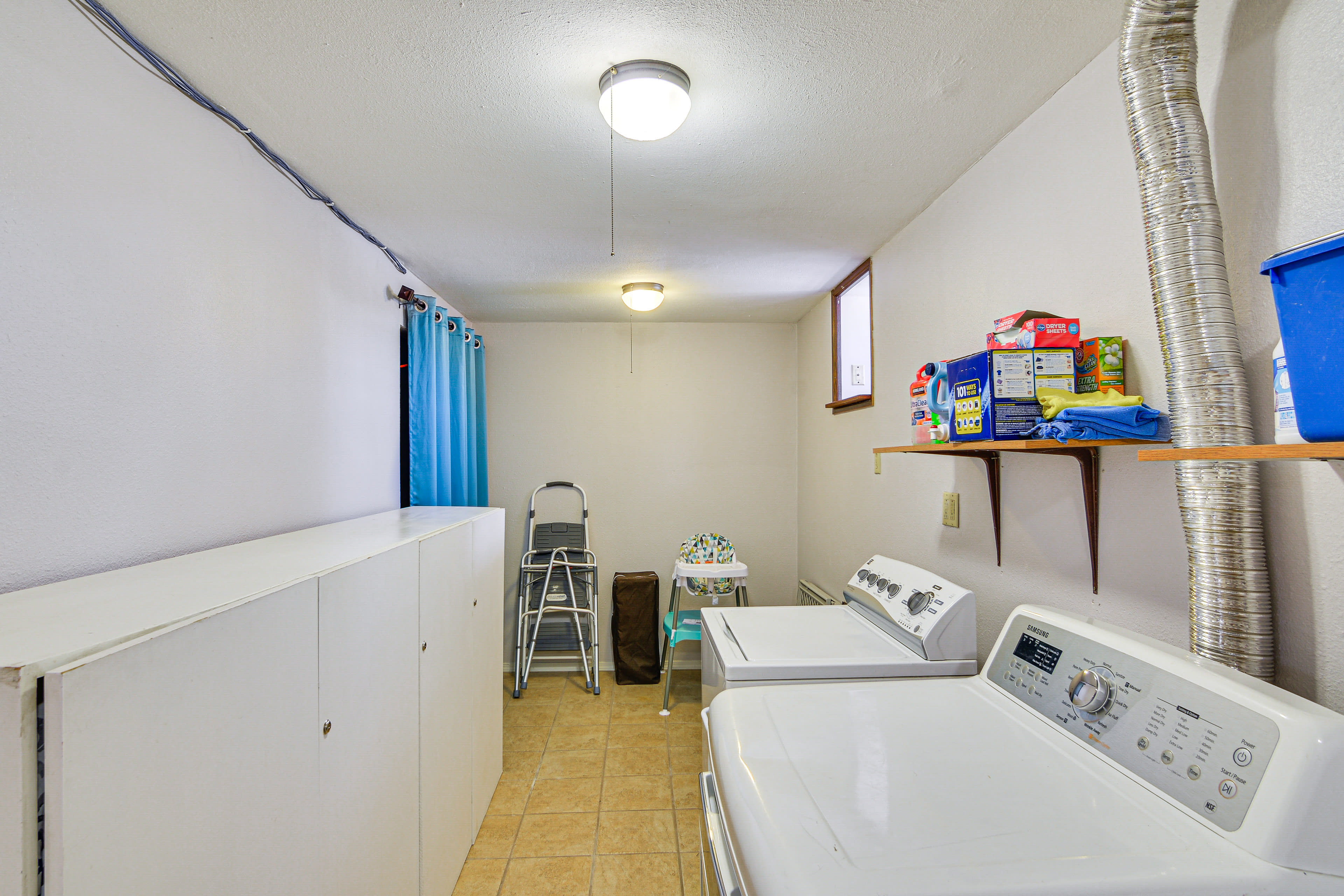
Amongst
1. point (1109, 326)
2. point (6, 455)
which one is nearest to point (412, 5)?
point (6, 455)

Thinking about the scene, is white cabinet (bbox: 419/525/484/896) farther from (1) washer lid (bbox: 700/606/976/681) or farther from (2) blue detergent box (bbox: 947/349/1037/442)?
(2) blue detergent box (bbox: 947/349/1037/442)

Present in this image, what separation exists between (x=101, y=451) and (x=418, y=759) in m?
1.05

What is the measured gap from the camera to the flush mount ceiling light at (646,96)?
136cm

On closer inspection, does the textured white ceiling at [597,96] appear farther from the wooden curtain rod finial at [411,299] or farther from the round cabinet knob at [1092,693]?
the round cabinet knob at [1092,693]

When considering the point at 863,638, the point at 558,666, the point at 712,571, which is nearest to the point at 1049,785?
the point at 863,638

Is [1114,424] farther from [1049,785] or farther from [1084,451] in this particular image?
[1049,785]

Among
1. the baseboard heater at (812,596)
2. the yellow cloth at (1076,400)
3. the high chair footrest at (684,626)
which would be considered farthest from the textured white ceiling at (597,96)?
the high chair footrest at (684,626)

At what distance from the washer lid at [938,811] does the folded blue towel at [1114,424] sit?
0.55 metres

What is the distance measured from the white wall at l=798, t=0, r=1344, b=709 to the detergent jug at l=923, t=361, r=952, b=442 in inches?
10.4

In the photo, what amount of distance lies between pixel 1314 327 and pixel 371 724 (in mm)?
1709

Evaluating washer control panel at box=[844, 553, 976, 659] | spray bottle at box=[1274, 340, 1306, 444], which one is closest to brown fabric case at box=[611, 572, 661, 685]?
washer control panel at box=[844, 553, 976, 659]

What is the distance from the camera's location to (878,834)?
74 cm

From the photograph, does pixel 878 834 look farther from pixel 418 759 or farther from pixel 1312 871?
pixel 418 759

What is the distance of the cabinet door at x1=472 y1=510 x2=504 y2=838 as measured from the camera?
2.19m
